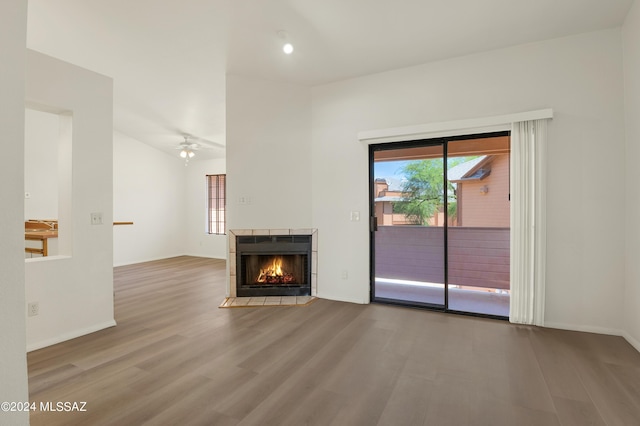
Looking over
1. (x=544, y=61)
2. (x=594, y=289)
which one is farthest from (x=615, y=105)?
(x=594, y=289)

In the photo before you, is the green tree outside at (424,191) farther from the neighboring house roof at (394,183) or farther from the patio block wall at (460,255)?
the patio block wall at (460,255)

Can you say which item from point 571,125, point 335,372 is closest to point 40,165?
point 335,372

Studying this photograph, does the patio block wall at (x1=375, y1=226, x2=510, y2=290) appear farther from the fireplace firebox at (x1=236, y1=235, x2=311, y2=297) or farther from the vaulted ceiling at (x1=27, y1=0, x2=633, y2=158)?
the vaulted ceiling at (x1=27, y1=0, x2=633, y2=158)

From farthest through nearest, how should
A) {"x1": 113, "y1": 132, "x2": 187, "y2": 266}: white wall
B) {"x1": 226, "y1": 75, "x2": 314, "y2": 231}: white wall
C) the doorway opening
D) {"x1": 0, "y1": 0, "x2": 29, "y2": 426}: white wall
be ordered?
{"x1": 113, "y1": 132, "x2": 187, "y2": 266}: white wall
{"x1": 226, "y1": 75, "x2": 314, "y2": 231}: white wall
the doorway opening
{"x1": 0, "y1": 0, "x2": 29, "y2": 426}: white wall

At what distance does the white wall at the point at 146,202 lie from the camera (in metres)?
7.05

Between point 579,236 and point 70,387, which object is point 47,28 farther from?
point 579,236

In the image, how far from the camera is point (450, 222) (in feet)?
12.3

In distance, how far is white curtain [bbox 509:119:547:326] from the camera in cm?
320

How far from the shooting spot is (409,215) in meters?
3.99

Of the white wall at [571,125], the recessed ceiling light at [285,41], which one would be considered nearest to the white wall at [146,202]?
→ the recessed ceiling light at [285,41]

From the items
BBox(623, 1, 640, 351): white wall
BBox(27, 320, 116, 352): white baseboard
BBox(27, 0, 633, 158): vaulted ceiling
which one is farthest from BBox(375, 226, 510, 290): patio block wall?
BBox(27, 320, 116, 352): white baseboard

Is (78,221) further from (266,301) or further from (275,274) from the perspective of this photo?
(275,274)

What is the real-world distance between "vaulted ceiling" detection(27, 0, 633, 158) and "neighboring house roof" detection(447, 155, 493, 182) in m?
1.25

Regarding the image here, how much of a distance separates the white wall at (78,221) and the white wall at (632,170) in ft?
16.8
